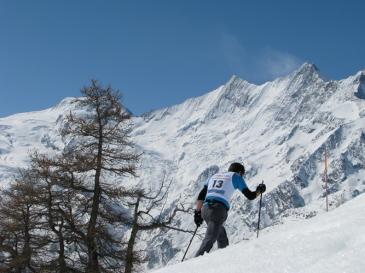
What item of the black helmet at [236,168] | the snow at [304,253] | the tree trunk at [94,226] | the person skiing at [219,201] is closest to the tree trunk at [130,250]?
the tree trunk at [94,226]

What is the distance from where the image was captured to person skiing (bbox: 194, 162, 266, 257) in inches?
427

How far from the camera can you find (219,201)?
11.1 meters

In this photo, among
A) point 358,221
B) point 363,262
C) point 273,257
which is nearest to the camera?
point 363,262

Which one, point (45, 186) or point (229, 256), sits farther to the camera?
point (45, 186)

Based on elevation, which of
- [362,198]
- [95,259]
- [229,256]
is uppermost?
[95,259]

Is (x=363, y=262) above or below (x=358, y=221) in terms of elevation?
below

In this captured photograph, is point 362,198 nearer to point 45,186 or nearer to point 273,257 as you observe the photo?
point 273,257

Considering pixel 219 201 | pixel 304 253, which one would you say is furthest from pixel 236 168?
pixel 304 253

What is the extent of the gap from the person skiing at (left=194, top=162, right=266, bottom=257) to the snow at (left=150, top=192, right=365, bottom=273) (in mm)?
1552

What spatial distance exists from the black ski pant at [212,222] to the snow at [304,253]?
1.49m

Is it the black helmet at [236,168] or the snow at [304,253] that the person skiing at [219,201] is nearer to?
the black helmet at [236,168]

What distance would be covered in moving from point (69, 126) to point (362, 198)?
1088 cm

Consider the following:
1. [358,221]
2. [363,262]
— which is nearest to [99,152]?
[358,221]

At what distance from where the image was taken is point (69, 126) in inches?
752
